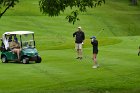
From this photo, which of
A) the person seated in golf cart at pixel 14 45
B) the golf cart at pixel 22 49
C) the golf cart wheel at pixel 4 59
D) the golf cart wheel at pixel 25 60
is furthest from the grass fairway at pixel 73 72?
the golf cart wheel at pixel 4 59

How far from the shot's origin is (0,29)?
181ft

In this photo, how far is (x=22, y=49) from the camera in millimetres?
28328

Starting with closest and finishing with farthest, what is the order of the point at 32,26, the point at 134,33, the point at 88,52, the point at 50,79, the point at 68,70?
the point at 50,79 → the point at 68,70 → the point at 88,52 → the point at 32,26 → the point at 134,33

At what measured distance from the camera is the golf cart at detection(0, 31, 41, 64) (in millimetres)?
27906

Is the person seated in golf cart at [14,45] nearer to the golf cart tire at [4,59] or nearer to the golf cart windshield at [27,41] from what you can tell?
the golf cart windshield at [27,41]

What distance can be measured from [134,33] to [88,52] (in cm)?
3122

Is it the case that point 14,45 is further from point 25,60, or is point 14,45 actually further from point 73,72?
point 73,72

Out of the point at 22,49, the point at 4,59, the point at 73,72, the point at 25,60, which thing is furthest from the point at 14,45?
the point at 73,72

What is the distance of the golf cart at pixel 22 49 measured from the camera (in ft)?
91.6

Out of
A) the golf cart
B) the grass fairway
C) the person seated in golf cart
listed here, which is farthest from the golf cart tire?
the grass fairway

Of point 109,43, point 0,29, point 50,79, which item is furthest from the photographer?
point 0,29

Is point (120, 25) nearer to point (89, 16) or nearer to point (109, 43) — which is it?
point (89, 16)

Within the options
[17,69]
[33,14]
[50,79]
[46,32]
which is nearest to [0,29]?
[46,32]

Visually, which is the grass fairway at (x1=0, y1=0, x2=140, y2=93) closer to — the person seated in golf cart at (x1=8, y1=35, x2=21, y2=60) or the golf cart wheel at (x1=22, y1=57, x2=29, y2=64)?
the golf cart wheel at (x1=22, y1=57, x2=29, y2=64)
